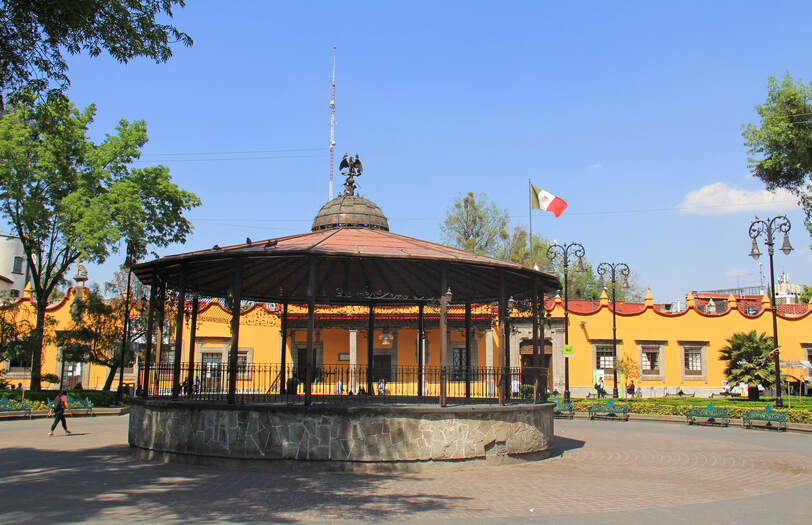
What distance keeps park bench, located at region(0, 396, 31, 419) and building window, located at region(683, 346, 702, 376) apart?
37.4 meters

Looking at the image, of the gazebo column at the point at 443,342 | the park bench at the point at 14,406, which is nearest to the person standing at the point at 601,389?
the gazebo column at the point at 443,342

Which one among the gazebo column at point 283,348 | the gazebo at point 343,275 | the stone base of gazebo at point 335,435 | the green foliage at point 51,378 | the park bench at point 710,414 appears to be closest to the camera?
the stone base of gazebo at point 335,435

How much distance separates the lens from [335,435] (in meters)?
12.7

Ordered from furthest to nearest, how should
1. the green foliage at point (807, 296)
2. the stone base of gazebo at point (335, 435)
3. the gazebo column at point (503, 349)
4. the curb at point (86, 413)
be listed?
the green foliage at point (807, 296)
the curb at point (86, 413)
the gazebo column at point (503, 349)
the stone base of gazebo at point (335, 435)

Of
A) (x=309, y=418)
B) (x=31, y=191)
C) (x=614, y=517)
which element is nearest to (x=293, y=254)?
(x=309, y=418)

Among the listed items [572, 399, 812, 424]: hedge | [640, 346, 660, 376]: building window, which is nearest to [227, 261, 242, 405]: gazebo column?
[572, 399, 812, 424]: hedge

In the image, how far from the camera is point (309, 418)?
41.8 ft

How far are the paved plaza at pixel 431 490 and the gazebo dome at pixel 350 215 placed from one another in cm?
734

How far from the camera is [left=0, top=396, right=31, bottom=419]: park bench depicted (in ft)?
81.7

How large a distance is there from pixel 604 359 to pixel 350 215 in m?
29.2

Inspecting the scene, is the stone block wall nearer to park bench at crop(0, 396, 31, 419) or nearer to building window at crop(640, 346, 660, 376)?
park bench at crop(0, 396, 31, 419)

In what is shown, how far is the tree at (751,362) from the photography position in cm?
3394

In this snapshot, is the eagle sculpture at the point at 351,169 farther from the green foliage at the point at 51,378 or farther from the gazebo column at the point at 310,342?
the green foliage at the point at 51,378

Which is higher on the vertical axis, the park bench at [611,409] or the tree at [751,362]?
the tree at [751,362]
